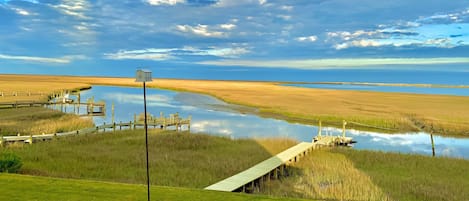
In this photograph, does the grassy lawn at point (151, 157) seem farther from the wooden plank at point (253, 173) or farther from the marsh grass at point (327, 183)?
the marsh grass at point (327, 183)

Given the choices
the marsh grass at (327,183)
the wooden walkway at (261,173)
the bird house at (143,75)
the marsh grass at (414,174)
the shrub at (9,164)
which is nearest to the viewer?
the bird house at (143,75)

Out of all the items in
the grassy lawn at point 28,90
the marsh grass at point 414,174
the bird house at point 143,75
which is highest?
the grassy lawn at point 28,90

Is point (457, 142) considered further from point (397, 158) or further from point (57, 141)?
point (57, 141)

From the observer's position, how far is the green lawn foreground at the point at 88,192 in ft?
28.4

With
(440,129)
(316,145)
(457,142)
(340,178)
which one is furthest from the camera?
(440,129)

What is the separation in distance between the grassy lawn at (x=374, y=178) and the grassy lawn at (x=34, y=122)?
1869cm

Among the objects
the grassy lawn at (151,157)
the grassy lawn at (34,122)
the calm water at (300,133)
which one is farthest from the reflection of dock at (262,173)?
the grassy lawn at (34,122)

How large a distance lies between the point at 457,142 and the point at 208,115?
24138 millimetres

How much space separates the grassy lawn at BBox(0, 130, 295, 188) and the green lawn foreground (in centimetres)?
482

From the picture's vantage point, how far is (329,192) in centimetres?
1364

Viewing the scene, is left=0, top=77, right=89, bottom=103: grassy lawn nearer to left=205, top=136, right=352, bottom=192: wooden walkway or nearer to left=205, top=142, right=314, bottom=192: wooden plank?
left=205, top=136, right=352, bottom=192: wooden walkway

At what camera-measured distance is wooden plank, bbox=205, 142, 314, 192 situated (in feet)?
41.5

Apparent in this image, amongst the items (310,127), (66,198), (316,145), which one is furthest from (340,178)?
(310,127)

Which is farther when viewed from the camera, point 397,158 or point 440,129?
point 440,129
